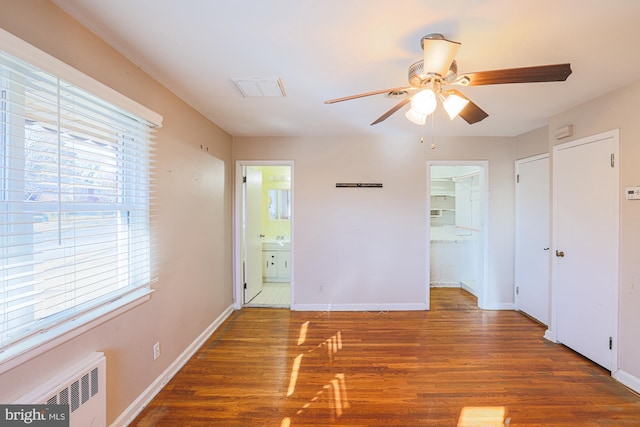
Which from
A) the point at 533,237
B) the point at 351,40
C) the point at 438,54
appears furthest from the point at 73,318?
the point at 533,237

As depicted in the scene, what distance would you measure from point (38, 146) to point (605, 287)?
4050 mm

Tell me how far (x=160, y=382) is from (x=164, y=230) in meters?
1.19

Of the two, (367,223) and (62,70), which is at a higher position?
(62,70)

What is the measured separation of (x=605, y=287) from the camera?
226cm

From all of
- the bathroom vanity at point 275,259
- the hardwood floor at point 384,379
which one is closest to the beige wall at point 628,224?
the hardwood floor at point 384,379

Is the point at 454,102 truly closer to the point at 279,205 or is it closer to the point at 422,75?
the point at 422,75

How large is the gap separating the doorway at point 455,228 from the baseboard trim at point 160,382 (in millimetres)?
3552

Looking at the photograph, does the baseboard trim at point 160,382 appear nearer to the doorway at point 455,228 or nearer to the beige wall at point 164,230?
the beige wall at point 164,230

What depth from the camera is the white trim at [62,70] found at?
104 centimetres

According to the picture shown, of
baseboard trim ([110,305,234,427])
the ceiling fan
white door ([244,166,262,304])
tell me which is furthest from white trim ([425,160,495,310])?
baseboard trim ([110,305,234,427])

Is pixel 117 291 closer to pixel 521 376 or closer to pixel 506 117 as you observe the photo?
pixel 521 376

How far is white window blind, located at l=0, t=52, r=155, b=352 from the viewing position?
1090 millimetres

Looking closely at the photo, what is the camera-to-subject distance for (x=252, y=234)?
3.99 meters

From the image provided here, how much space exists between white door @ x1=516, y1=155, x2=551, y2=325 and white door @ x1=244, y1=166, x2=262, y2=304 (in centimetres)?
376
